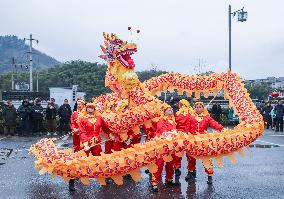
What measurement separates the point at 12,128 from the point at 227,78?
1171cm

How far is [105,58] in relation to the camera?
920 cm

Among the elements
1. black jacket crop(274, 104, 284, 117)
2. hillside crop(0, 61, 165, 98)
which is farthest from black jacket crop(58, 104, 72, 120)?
hillside crop(0, 61, 165, 98)

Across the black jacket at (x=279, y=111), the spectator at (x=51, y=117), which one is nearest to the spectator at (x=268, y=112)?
the black jacket at (x=279, y=111)

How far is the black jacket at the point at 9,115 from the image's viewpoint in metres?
18.1

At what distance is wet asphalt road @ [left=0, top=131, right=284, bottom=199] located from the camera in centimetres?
761

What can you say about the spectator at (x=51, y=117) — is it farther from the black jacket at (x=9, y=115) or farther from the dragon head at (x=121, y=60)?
the dragon head at (x=121, y=60)

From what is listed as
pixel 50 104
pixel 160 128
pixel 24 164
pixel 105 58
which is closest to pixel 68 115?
pixel 50 104

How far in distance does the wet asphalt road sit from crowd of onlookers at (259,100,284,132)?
10.1 meters

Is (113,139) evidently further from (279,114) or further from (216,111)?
(216,111)

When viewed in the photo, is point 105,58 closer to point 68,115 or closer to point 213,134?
point 213,134

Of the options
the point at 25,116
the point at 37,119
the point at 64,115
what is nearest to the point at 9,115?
the point at 25,116

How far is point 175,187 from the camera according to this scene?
821cm

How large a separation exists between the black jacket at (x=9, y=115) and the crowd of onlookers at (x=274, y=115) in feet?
37.5

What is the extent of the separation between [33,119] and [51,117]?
0.72 meters
